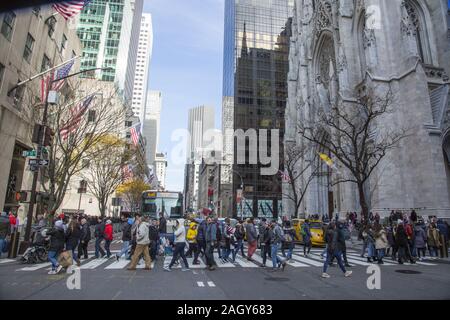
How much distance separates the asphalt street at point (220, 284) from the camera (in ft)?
21.4

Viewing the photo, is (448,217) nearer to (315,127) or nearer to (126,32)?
(315,127)

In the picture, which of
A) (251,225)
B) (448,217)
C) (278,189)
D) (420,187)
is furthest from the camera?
(278,189)

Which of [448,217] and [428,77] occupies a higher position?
[428,77]

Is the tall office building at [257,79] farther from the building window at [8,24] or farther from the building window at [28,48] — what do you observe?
the building window at [8,24]

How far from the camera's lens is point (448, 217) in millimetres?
21781

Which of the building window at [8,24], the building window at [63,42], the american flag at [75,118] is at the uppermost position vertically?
the building window at [63,42]

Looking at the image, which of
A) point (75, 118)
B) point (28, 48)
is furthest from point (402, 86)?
point (28, 48)

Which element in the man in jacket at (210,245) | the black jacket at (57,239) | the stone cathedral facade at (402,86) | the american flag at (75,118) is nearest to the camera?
the black jacket at (57,239)

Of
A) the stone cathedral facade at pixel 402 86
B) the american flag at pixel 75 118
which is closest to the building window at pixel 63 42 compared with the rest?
the american flag at pixel 75 118

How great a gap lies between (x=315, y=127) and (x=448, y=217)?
19.4 m

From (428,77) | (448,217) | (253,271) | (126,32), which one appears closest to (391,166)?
(448,217)

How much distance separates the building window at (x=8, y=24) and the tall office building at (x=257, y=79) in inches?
1770

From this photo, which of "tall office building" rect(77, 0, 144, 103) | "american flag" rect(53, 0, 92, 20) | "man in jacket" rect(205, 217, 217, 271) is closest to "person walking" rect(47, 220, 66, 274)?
"man in jacket" rect(205, 217, 217, 271)

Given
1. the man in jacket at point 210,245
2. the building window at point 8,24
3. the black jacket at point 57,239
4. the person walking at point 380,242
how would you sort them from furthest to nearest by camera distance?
the building window at point 8,24 → the person walking at point 380,242 → the man in jacket at point 210,245 → the black jacket at point 57,239
